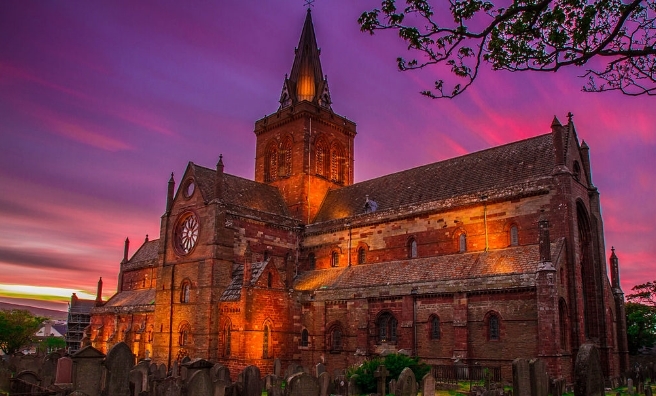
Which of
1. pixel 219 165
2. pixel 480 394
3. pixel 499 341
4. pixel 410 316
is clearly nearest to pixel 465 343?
pixel 499 341

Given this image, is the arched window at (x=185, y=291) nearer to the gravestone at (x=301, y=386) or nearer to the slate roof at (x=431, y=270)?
the slate roof at (x=431, y=270)

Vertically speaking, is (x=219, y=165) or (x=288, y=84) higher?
(x=288, y=84)

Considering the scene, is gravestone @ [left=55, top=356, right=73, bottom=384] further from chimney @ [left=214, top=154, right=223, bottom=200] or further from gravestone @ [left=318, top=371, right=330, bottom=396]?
chimney @ [left=214, top=154, right=223, bottom=200]

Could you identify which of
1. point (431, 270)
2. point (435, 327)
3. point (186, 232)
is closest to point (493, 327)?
point (435, 327)

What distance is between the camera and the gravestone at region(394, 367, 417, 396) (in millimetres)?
17000

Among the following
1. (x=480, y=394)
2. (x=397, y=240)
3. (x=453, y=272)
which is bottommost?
(x=480, y=394)

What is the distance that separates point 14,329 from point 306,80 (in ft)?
126

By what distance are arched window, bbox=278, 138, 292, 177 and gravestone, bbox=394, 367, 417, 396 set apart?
28.6 m

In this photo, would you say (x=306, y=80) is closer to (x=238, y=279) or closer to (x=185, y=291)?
(x=238, y=279)

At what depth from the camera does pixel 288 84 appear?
47531mm

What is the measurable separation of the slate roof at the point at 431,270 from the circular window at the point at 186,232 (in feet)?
24.4

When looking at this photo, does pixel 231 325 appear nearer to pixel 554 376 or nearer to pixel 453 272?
pixel 453 272

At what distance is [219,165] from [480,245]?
17.7 metres

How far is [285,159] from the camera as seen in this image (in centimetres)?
4531
